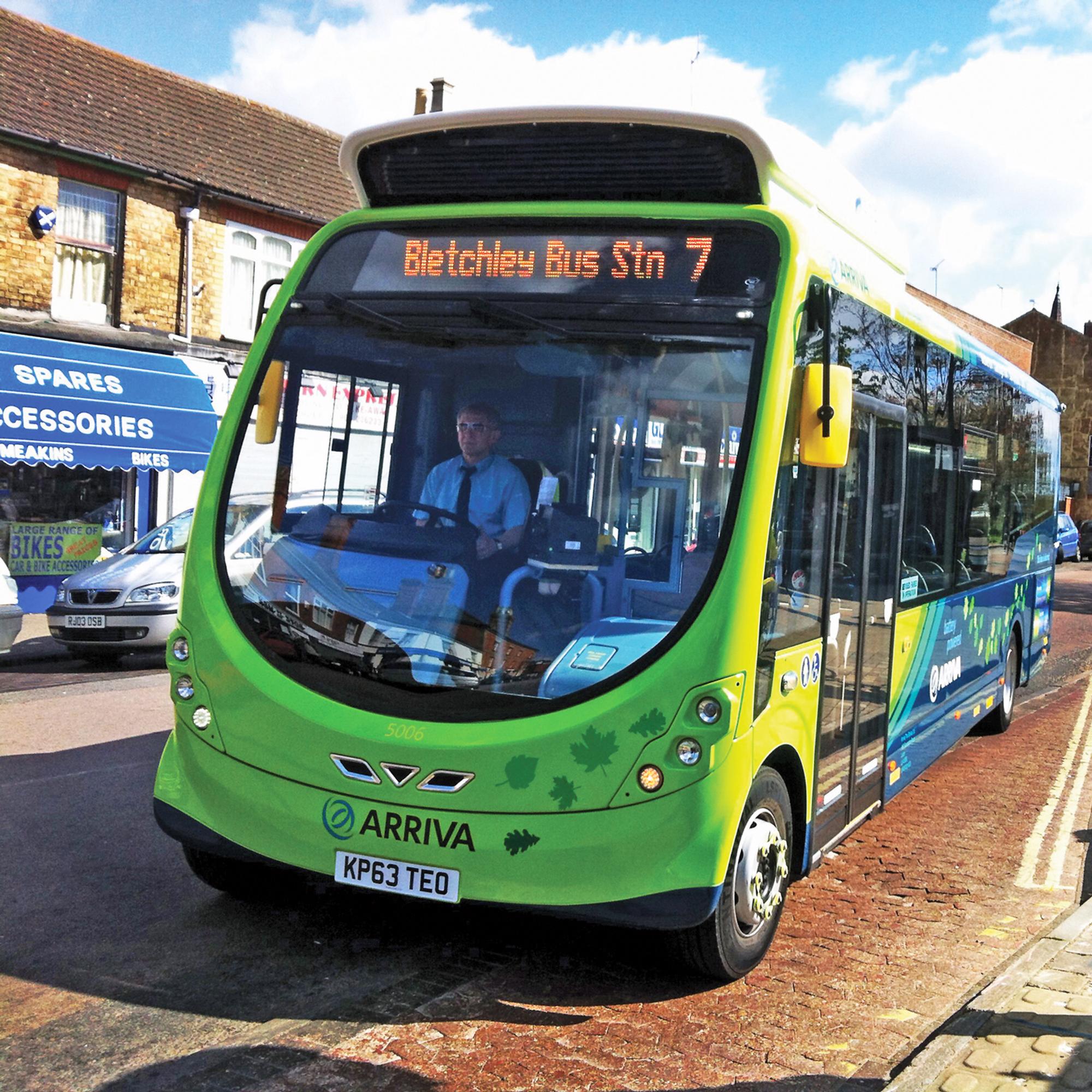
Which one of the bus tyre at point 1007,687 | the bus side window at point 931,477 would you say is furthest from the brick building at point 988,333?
the bus side window at point 931,477

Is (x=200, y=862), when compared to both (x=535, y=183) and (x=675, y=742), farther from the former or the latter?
(x=535, y=183)

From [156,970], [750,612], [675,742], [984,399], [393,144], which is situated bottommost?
[156,970]

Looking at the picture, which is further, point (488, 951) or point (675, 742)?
point (488, 951)

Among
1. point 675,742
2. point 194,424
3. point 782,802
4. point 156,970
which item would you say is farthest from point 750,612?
point 194,424

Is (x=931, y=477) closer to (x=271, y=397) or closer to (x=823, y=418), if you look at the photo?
(x=823, y=418)

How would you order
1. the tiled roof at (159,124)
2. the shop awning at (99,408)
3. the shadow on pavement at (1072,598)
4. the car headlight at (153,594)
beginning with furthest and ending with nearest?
the shadow on pavement at (1072,598) < the tiled roof at (159,124) < the shop awning at (99,408) < the car headlight at (153,594)

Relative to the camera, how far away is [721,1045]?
4289 mm

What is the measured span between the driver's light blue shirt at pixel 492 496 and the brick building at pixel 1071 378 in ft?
235

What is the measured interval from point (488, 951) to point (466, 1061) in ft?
3.58

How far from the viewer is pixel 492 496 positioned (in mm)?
5004

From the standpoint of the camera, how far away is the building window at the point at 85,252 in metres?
19.3

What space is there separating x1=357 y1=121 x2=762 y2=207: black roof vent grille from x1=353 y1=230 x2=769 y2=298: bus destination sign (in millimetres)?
297

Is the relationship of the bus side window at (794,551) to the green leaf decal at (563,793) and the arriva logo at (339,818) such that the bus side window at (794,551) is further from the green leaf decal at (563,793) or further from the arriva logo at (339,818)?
the arriva logo at (339,818)

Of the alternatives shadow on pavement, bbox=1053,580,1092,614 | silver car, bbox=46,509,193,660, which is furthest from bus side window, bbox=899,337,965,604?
shadow on pavement, bbox=1053,580,1092,614
